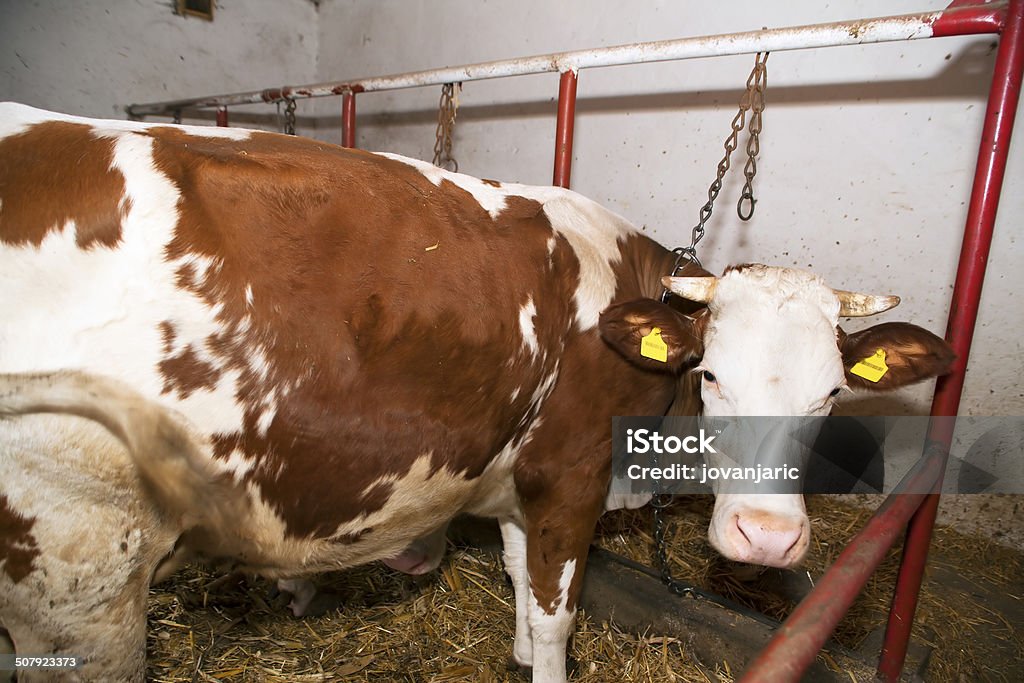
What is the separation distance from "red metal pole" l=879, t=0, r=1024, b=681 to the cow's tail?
2219mm

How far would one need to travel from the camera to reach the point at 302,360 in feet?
5.11

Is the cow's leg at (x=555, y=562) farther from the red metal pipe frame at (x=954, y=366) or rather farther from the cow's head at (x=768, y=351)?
the red metal pipe frame at (x=954, y=366)

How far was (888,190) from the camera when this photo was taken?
3070 mm

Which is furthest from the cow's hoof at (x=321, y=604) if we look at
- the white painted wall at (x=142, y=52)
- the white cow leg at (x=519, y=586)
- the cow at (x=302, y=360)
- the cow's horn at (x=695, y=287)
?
the white painted wall at (x=142, y=52)

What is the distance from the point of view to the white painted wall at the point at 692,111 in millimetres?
2902

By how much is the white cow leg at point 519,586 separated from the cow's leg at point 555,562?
0.23 meters

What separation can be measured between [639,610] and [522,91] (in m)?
3.99

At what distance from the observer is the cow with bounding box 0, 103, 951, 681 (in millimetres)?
1361

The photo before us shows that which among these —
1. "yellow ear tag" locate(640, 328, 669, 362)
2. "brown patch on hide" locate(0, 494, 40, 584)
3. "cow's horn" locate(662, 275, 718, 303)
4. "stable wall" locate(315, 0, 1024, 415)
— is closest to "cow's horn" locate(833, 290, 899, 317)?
"cow's horn" locate(662, 275, 718, 303)

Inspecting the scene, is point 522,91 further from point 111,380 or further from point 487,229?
point 111,380

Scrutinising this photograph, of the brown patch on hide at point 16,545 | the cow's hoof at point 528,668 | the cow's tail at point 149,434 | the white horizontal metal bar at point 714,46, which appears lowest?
the cow's hoof at point 528,668

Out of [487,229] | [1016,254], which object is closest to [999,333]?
[1016,254]

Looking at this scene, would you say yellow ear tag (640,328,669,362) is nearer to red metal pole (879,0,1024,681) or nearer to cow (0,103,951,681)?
cow (0,103,951,681)

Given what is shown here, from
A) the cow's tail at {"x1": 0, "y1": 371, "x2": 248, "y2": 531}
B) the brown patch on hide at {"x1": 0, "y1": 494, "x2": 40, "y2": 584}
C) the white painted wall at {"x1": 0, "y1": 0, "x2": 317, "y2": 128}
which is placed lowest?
the brown patch on hide at {"x1": 0, "y1": 494, "x2": 40, "y2": 584}
